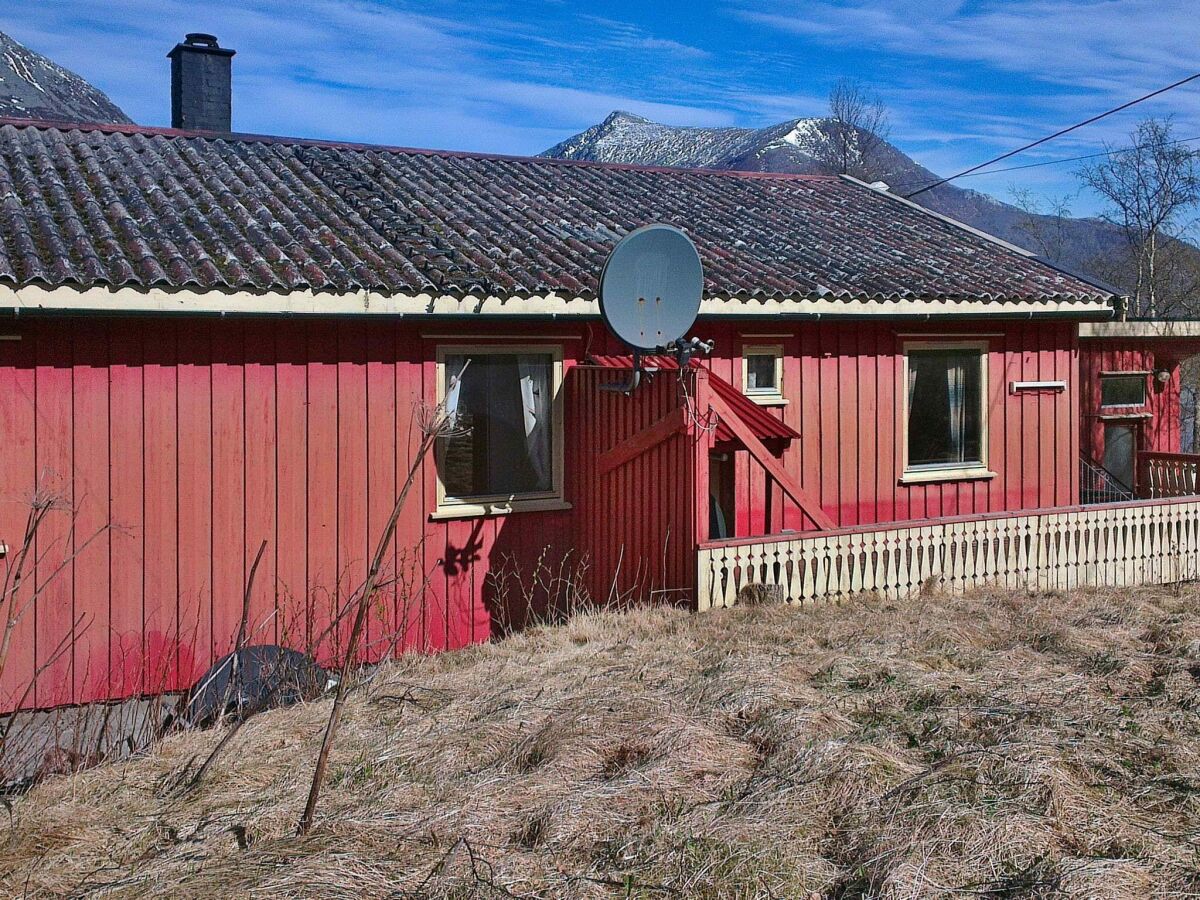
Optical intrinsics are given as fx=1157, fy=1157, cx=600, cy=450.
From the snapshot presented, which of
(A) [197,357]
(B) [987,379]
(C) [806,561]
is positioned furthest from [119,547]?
(B) [987,379]

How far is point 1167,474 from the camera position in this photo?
15.4m

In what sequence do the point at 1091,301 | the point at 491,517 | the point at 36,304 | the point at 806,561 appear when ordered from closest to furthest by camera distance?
1. the point at 36,304
2. the point at 806,561
3. the point at 491,517
4. the point at 1091,301

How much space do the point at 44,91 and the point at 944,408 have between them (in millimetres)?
41769

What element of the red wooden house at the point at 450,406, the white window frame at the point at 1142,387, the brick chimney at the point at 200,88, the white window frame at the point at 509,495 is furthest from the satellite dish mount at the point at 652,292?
the white window frame at the point at 1142,387

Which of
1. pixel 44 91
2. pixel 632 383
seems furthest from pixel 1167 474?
pixel 44 91

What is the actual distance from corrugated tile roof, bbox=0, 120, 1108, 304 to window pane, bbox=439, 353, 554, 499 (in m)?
0.85

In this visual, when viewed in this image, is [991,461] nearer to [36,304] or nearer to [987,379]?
[987,379]

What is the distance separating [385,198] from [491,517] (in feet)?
11.7

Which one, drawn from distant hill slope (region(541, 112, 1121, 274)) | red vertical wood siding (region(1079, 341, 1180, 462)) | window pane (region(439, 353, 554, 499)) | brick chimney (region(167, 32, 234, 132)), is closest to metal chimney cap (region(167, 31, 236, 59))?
brick chimney (region(167, 32, 234, 132))

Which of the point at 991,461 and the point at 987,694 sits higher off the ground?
the point at 991,461

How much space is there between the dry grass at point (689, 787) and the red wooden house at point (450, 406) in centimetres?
186

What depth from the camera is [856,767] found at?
527 cm

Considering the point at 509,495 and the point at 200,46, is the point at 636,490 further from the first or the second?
the point at 200,46

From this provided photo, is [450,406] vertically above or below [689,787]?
above
